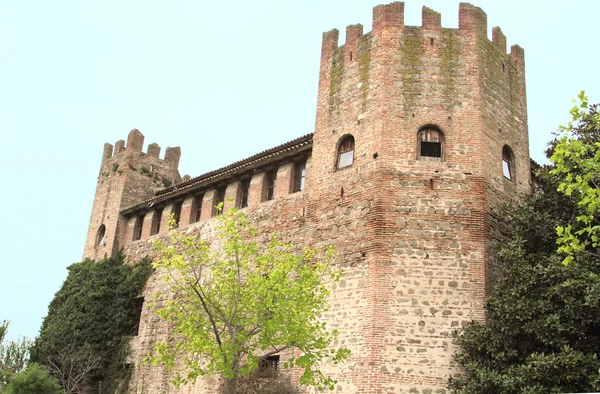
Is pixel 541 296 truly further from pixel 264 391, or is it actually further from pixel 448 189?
pixel 264 391

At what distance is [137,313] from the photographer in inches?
973

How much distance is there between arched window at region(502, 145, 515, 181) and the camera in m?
18.3

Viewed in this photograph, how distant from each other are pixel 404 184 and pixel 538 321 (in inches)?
190

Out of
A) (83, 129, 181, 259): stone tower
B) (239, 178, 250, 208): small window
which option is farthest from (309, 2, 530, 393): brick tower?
(83, 129, 181, 259): stone tower

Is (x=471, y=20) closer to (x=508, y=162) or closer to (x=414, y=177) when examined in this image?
(x=508, y=162)

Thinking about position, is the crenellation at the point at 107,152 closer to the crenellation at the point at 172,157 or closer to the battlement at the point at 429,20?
the crenellation at the point at 172,157

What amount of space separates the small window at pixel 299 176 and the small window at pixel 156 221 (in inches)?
298

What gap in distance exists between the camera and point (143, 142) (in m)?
29.8

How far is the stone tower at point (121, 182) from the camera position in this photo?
27500 millimetres

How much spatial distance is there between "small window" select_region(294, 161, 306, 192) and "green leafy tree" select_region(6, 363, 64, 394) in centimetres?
Result: 1046

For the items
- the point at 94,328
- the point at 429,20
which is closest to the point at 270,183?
the point at 429,20

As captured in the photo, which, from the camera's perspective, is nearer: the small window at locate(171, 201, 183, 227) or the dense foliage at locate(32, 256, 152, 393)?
the dense foliage at locate(32, 256, 152, 393)

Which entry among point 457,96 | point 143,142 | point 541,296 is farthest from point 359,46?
point 143,142

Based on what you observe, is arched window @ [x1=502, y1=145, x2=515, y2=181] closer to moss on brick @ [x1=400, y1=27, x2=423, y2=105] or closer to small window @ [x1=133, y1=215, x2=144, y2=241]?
moss on brick @ [x1=400, y1=27, x2=423, y2=105]
